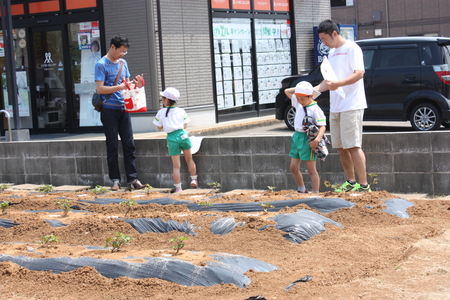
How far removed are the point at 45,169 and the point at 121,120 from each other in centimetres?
182

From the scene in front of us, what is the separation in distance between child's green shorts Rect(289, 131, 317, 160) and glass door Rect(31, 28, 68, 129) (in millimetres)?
9592

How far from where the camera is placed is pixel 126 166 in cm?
898

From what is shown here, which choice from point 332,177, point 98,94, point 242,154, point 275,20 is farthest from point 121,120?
point 275,20

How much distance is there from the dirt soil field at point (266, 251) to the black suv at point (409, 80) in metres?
5.08

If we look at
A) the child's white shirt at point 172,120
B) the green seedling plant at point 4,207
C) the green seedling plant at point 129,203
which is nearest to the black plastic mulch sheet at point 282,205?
the green seedling plant at point 129,203

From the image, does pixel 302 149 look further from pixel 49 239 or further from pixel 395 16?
pixel 395 16

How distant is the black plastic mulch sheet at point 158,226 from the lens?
5.58m

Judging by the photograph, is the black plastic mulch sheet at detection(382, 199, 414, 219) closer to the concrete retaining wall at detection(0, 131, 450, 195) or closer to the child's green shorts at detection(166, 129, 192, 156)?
the concrete retaining wall at detection(0, 131, 450, 195)

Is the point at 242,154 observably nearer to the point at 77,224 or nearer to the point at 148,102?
the point at 77,224

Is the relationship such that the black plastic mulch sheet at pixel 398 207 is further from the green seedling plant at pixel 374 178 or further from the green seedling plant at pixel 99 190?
the green seedling plant at pixel 99 190

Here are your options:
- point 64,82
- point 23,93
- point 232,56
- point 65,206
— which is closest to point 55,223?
point 65,206

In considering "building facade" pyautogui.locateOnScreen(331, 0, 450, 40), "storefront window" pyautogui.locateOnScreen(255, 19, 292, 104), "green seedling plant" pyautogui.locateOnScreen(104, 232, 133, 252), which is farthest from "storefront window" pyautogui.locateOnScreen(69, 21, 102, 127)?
"building facade" pyautogui.locateOnScreen(331, 0, 450, 40)

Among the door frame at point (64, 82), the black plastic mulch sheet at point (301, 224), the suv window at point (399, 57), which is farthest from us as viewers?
the door frame at point (64, 82)

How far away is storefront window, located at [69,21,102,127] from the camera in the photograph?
14.9 metres
